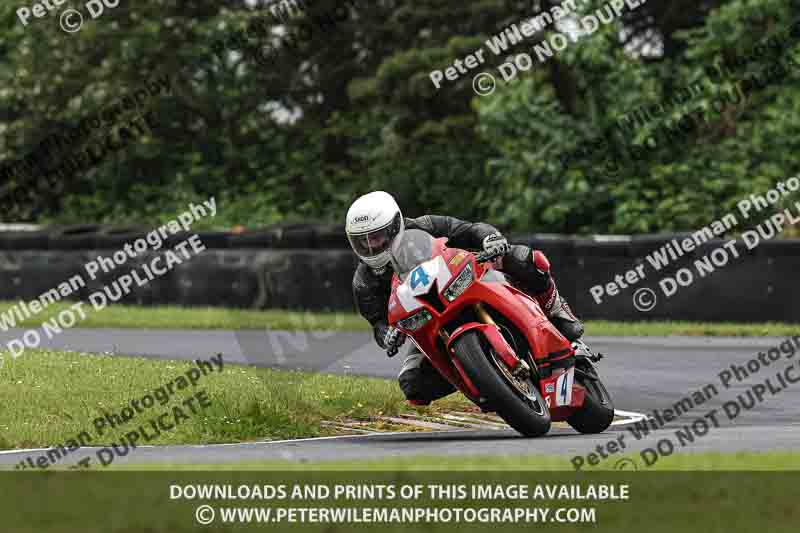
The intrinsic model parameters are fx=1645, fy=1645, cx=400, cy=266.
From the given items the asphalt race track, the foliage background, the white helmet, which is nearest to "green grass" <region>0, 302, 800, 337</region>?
the asphalt race track

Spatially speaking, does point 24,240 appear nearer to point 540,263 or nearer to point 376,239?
point 540,263

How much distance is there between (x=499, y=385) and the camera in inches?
374

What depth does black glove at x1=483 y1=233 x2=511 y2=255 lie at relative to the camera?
9969 millimetres

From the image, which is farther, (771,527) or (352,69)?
(352,69)

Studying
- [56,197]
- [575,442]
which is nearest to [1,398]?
[575,442]

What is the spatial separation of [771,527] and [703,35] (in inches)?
1012

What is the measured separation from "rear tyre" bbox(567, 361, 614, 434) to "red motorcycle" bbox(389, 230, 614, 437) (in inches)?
8.5

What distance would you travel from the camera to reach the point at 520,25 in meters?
29.6

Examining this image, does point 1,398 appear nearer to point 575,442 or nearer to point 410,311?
point 410,311

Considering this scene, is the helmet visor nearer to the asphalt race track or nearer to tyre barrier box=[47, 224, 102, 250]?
the asphalt race track

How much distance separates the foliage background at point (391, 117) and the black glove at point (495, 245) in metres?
15.3

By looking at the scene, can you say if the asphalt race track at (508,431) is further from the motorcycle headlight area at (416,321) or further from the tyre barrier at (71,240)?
the tyre barrier at (71,240)

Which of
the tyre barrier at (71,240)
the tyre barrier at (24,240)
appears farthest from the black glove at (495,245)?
the tyre barrier at (24,240)

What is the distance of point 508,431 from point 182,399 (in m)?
2.37
